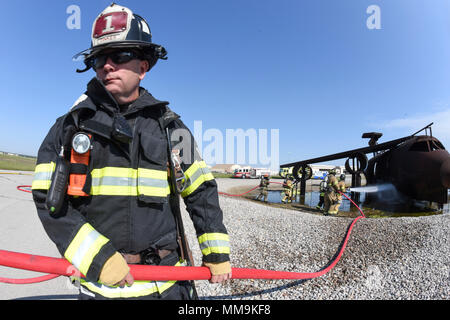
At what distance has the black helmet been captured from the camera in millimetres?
1659

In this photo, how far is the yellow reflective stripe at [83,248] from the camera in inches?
52.9

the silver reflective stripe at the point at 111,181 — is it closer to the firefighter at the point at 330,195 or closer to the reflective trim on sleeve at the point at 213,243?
the reflective trim on sleeve at the point at 213,243

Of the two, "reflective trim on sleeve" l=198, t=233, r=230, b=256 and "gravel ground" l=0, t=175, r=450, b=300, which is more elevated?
"reflective trim on sleeve" l=198, t=233, r=230, b=256

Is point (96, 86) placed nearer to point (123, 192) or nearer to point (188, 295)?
point (123, 192)

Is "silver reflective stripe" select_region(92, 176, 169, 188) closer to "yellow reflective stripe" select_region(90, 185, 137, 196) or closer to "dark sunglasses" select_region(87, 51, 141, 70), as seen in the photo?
"yellow reflective stripe" select_region(90, 185, 137, 196)

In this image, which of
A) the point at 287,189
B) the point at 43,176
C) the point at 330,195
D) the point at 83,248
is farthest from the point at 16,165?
the point at 83,248

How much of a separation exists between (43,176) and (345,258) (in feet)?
17.2

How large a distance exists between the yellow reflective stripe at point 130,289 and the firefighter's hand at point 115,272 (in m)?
0.22

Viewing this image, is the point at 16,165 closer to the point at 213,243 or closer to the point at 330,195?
the point at 330,195

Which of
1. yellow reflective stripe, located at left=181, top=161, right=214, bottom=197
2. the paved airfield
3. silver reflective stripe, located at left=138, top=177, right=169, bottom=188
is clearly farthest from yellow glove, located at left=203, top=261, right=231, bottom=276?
the paved airfield

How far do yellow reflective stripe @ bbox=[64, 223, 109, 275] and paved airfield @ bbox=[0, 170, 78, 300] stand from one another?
2608mm

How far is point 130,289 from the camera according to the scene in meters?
1.60

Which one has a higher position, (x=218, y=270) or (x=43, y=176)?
(x=43, y=176)

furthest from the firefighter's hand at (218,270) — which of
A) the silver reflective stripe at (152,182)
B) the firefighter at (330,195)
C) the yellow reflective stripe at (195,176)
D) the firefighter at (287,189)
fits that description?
the firefighter at (287,189)
